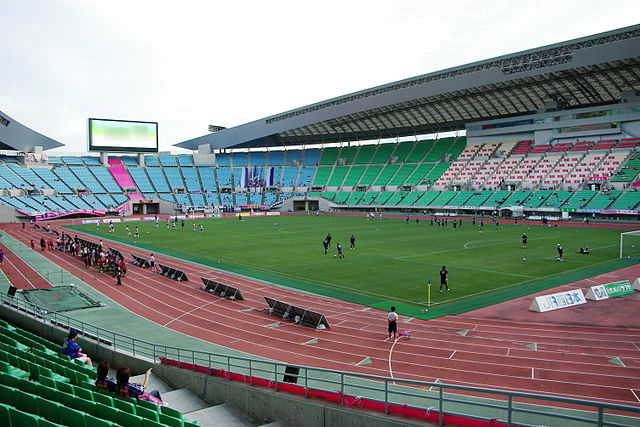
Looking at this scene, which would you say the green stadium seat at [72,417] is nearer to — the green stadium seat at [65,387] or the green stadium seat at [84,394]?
the green stadium seat at [84,394]

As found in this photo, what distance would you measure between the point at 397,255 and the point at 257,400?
2614 cm

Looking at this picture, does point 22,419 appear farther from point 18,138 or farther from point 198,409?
point 18,138

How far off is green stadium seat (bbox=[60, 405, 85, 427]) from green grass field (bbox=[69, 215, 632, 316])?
1658 centimetres

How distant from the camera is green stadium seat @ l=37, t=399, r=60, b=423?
598 cm

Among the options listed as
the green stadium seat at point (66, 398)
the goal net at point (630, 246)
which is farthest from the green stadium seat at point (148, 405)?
the goal net at point (630, 246)

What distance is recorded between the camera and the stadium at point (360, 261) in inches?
381

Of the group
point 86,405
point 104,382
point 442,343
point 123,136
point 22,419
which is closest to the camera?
point 22,419

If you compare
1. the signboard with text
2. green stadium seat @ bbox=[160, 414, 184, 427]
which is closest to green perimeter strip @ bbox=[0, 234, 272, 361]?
green stadium seat @ bbox=[160, 414, 184, 427]

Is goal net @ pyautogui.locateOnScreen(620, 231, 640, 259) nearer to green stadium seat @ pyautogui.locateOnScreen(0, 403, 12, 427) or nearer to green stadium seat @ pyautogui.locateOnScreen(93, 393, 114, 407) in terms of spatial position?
green stadium seat @ pyautogui.locateOnScreen(93, 393, 114, 407)

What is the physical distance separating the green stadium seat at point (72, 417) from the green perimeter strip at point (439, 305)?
1487 centimetres

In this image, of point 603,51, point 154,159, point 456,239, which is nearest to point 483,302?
point 456,239

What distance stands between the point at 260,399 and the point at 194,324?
10.4 metres

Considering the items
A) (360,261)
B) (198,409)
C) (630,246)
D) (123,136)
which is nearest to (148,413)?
(198,409)

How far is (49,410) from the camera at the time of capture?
19.9ft
